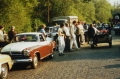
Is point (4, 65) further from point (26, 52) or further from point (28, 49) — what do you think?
point (28, 49)

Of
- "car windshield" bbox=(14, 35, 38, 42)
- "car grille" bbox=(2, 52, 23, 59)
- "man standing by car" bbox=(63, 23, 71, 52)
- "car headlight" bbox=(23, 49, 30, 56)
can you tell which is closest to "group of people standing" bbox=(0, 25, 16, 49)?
"car windshield" bbox=(14, 35, 38, 42)

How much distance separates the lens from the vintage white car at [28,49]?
39.2 feet

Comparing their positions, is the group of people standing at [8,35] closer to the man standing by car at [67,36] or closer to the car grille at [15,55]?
the man standing by car at [67,36]

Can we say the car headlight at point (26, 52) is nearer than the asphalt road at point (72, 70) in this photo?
No

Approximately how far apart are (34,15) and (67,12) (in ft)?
22.3

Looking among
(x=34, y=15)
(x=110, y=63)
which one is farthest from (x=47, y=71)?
(x=34, y=15)

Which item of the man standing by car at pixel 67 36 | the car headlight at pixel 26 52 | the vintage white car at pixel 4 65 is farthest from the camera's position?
the man standing by car at pixel 67 36

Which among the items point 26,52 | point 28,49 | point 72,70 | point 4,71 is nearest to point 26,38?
point 28,49

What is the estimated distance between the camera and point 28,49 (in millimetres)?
12086

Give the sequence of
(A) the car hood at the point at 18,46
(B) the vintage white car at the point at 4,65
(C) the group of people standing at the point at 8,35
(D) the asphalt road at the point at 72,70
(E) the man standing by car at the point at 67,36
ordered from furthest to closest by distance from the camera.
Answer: (E) the man standing by car at the point at 67,36
(C) the group of people standing at the point at 8,35
(A) the car hood at the point at 18,46
(D) the asphalt road at the point at 72,70
(B) the vintage white car at the point at 4,65

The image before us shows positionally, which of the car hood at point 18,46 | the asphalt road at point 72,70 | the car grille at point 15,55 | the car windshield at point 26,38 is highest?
the car windshield at point 26,38

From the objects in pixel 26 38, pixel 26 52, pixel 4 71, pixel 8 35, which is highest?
pixel 26 38

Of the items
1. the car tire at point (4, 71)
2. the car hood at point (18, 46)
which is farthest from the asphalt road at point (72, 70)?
the car hood at point (18, 46)

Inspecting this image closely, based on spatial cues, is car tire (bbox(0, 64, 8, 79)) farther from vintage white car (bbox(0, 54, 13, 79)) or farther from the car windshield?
the car windshield
